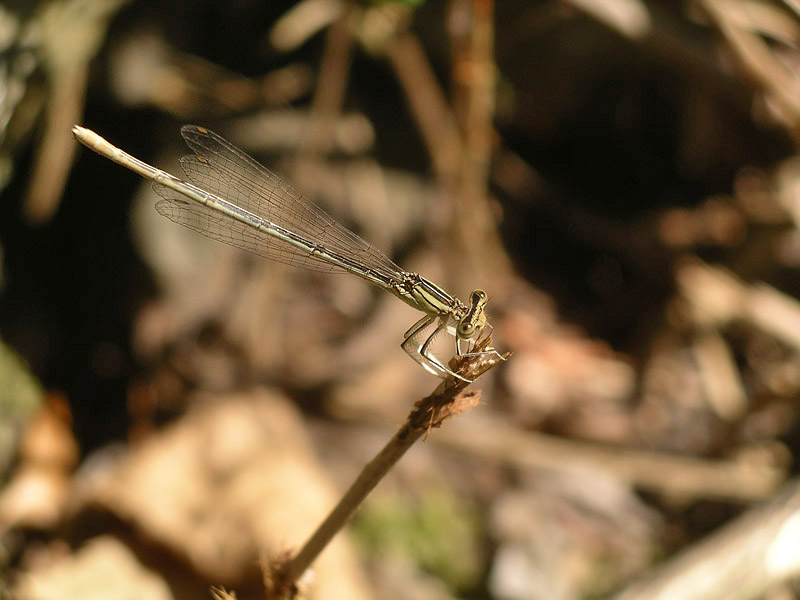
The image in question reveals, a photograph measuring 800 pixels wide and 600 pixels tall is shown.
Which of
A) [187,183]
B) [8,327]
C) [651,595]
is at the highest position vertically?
[187,183]

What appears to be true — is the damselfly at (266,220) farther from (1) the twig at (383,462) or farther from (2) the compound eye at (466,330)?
(1) the twig at (383,462)

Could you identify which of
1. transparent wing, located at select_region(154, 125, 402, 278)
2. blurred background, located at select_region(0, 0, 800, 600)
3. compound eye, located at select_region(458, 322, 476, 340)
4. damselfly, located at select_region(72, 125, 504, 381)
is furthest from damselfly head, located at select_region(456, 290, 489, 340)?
blurred background, located at select_region(0, 0, 800, 600)

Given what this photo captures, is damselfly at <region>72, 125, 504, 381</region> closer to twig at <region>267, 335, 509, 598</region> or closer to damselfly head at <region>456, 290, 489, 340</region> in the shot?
damselfly head at <region>456, 290, 489, 340</region>

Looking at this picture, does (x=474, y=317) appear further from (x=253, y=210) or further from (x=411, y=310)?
(x=411, y=310)

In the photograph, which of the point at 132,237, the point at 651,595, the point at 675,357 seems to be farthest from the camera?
the point at 675,357

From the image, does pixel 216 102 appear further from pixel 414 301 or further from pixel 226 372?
pixel 414 301

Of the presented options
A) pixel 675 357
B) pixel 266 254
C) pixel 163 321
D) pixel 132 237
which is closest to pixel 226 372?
pixel 163 321
